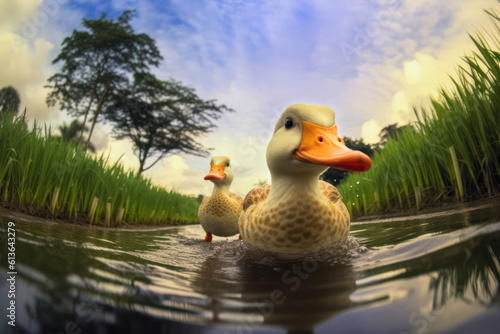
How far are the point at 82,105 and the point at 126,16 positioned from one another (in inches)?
345

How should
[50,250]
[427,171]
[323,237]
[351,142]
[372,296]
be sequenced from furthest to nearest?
[351,142]
[427,171]
[323,237]
[50,250]
[372,296]

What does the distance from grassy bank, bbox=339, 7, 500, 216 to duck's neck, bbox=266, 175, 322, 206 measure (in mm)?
1389

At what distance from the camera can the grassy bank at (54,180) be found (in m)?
2.62

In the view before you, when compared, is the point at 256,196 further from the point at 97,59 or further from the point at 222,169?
the point at 97,59

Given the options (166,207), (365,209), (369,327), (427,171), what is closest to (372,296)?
(369,327)

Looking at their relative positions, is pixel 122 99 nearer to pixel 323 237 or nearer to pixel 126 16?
pixel 126 16

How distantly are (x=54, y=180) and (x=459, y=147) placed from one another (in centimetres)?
398

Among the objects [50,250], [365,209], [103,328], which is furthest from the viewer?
[365,209]

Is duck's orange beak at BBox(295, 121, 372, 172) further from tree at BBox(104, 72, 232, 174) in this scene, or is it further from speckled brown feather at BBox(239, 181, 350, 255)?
tree at BBox(104, 72, 232, 174)

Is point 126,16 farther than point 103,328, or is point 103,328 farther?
point 126,16

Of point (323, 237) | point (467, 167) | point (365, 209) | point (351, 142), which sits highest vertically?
point (351, 142)

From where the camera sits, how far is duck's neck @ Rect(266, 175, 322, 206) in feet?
5.88

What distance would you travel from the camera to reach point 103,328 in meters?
0.84

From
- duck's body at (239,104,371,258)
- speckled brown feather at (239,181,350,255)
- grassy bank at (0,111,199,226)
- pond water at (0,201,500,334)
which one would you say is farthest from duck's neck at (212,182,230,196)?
pond water at (0,201,500,334)
